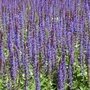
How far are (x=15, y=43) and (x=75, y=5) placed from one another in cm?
214

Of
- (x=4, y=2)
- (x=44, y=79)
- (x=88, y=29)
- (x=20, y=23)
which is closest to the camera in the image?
(x=44, y=79)

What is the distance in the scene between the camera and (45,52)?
4906 mm

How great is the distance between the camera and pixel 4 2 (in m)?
7.46

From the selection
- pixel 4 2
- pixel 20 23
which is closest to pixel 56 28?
pixel 20 23

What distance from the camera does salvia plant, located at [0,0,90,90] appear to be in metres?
4.33

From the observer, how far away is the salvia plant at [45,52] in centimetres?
433

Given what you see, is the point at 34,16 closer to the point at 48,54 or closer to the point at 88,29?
the point at 88,29

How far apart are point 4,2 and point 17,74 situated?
3.30m

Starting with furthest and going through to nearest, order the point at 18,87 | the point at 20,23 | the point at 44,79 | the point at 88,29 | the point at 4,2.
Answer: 1. the point at 4,2
2. the point at 20,23
3. the point at 88,29
4. the point at 44,79
5. the point at 18,87

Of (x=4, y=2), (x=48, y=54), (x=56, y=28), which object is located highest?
(x=4, y=2)

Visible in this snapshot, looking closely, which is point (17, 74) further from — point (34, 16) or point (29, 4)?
point (29, 4)

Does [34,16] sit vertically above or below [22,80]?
above

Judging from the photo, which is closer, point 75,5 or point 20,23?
point 20,23

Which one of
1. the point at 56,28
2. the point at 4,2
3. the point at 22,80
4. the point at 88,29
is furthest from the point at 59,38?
the point at 4,2
